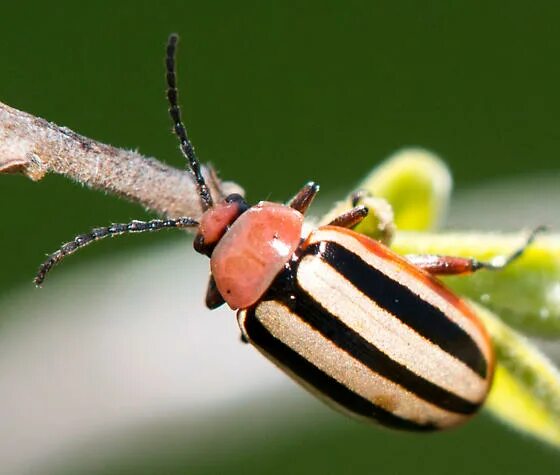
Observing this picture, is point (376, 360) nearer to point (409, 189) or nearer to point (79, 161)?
point (409, 189)

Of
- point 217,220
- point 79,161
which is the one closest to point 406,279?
point 217,220

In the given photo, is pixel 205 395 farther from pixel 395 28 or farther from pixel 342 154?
pixel 395 28

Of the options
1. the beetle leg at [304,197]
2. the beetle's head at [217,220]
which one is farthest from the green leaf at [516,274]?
the beetle's head at [217,220]

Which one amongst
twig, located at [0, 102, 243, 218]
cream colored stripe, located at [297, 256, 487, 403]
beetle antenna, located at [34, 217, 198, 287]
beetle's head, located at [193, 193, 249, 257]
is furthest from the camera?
beetle's head, located at [193, 193, 249, 257]

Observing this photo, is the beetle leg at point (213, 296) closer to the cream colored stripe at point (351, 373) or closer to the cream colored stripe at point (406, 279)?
the cream colored stripe at point (351, 373)

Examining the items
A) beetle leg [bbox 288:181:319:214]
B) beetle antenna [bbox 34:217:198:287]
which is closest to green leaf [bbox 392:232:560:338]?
beetle leg [bbox 288:181:319:214]

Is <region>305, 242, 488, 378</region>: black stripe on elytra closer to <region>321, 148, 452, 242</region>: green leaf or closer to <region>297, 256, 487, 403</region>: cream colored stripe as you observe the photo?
<region>297, 256, 487, 403</region>: cream colored stripe

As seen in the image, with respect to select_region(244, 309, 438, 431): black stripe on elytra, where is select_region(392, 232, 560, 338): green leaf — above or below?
above

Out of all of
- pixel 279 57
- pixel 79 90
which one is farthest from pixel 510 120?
pixel 79 90
